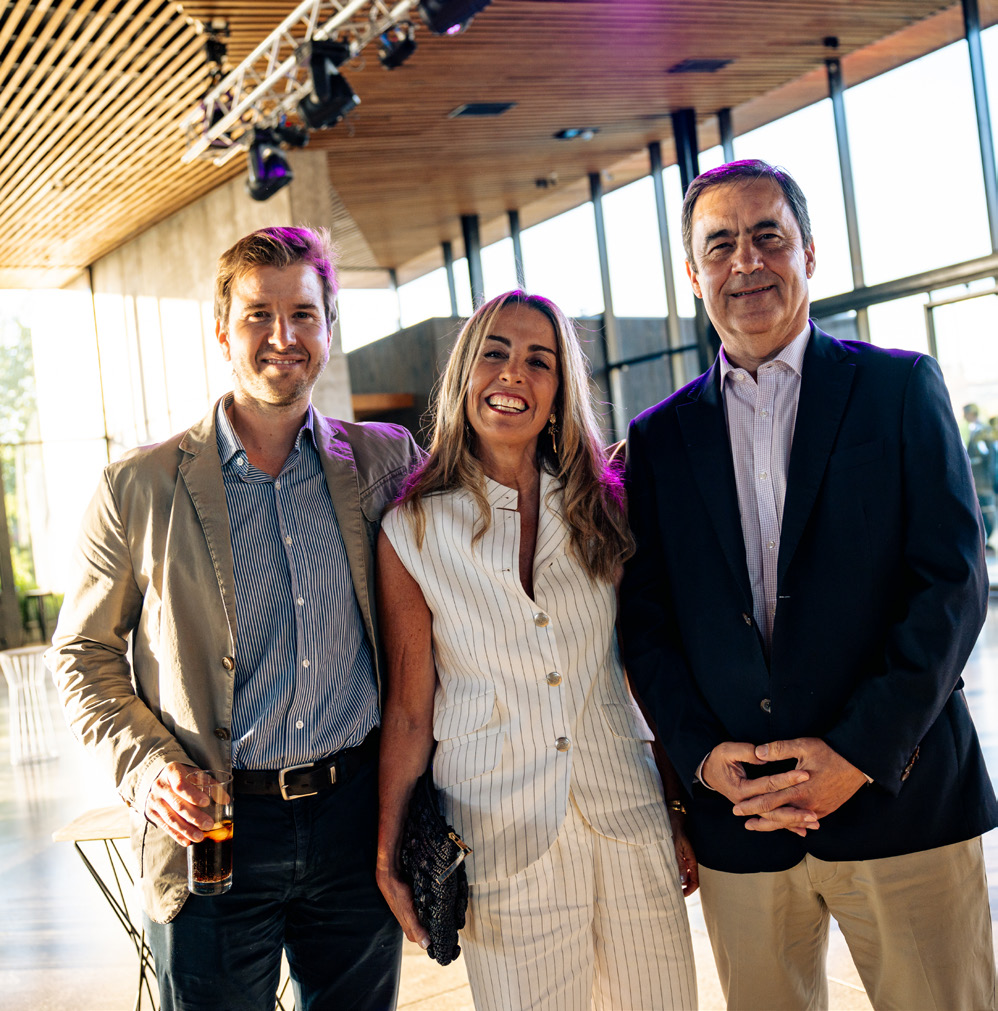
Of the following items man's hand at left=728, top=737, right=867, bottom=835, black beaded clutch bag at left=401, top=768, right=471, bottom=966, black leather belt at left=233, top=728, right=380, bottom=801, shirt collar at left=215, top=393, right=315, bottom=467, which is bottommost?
black beaded clutch bag at left=401, top=768, right=471, bottom=966

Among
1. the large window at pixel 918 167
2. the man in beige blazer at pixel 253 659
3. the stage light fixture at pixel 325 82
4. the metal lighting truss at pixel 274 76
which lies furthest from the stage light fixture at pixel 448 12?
the large window at pixel 918 167

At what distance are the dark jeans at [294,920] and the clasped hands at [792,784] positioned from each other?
75cm

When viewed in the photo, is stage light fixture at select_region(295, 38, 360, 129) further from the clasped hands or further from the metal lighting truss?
the clasped hands

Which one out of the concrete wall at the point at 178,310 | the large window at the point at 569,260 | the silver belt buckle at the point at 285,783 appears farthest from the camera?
the large window at the point at 569,260

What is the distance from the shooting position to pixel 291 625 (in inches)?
81.4

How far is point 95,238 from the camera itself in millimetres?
13359

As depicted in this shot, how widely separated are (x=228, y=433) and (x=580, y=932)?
123cm

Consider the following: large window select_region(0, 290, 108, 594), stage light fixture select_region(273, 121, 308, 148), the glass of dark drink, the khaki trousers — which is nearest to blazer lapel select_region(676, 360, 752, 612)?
the khaki trousers

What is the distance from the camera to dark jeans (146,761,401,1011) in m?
1.97

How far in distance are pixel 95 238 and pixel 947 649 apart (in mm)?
13630

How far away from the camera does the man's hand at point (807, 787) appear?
179 cm

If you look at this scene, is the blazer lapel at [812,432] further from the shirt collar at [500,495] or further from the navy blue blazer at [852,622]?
the shirt collar at [500,495]

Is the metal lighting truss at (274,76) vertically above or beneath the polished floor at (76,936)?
above

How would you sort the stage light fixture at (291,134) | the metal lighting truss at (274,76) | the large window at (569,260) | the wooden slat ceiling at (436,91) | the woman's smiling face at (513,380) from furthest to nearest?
the large window at (569,260) → the stage light fixture at (291,134) → the wooden slat ceiling at (436,91) → the metal lighting truss at (274,76) → the woman's smiling face at (513,380)
